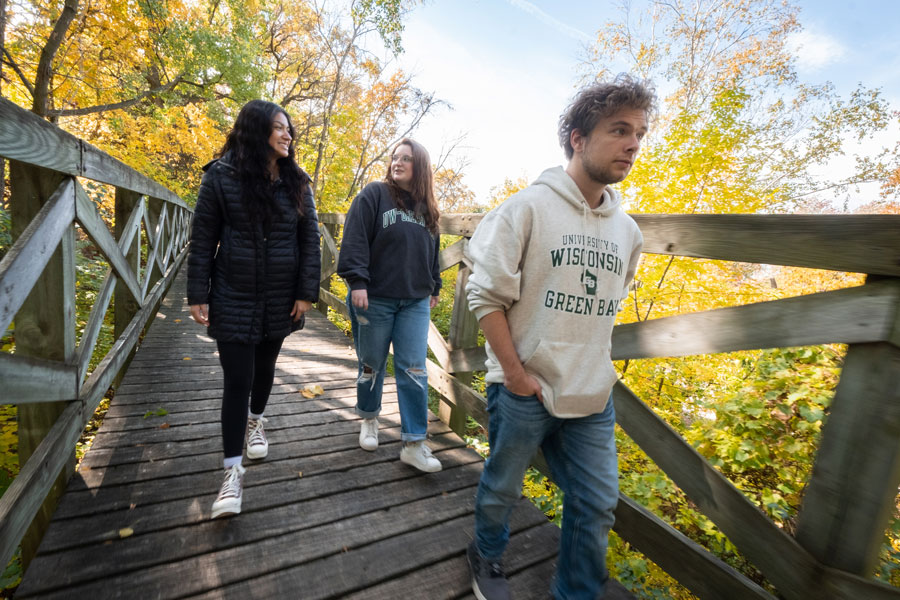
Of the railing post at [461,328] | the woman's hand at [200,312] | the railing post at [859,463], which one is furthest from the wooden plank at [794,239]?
the woman's hand at [200,312]

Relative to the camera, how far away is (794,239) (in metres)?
1.14

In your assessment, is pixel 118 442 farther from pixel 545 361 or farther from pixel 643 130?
pixel 643 130

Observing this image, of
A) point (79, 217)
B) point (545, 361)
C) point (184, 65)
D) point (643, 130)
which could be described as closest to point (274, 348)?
point (79, 217)

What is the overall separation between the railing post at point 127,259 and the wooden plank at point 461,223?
2156 millimetres

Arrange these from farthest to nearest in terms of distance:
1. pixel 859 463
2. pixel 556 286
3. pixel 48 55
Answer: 1. pixel 48 55
2. pixel 556 286
3. pixel 859 463

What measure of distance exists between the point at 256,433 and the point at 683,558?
2121mm

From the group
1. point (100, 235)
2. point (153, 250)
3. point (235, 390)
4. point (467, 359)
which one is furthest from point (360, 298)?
point (153, 250)

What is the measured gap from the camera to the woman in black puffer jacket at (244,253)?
1.70 metres

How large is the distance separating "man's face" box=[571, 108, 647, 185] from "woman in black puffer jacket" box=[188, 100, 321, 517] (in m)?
1.29

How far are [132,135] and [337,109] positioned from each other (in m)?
5.86

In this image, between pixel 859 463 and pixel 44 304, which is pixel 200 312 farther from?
pixel 859 463

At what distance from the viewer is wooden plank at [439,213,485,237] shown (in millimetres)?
2469

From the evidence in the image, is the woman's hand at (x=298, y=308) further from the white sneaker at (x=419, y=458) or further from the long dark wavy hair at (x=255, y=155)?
the white sneaker at (x=419, y=458)

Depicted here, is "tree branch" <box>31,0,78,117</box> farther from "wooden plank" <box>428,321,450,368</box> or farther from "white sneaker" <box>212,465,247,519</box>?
"white sneaker" <box>212,465,247,519</box>
